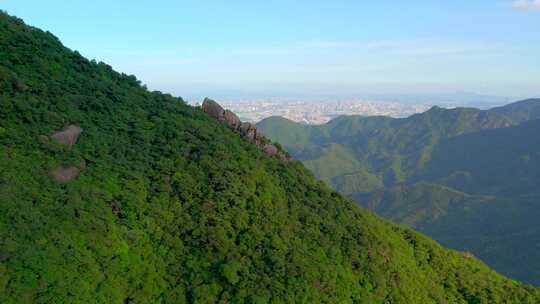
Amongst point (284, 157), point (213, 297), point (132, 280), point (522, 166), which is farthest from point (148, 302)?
point (522, 166)

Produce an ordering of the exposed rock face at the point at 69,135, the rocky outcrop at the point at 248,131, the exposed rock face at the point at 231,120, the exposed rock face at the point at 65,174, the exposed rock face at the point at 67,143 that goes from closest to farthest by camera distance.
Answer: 1. the exposed rock face at the point at 65,174
2. the exposed rock face at the point at 67,143
3. the exposed rock face at the point at 69,135
4. the rocky outcrop at the point at 248,131
5. the exposed rock face at the point at 231,120

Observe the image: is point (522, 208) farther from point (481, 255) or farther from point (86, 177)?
point (86, 177)

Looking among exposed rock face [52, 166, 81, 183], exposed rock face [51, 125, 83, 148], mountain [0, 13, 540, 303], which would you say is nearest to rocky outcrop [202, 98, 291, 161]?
mountain [0, 13, 540, 303]

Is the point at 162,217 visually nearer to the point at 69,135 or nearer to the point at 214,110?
the point at 69,135

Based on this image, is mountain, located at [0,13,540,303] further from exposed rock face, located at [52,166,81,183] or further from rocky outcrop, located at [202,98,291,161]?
rocky outcrop, located at [202,98,291,161]

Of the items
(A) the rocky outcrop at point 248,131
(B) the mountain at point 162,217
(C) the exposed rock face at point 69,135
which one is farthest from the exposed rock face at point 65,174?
(A) the rocky outcrop at point 248,131

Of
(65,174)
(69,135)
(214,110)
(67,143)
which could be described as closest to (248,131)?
(214,110)

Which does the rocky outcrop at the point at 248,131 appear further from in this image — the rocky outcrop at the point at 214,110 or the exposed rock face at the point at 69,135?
the exposed rock face at the point at 69,135
